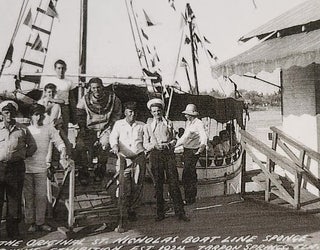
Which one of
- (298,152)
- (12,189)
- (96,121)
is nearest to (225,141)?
(298,152)

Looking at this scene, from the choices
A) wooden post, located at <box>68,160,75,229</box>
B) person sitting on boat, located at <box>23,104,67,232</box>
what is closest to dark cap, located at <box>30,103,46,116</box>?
person sitting on boat, located at <box>23,104,67,232</box>

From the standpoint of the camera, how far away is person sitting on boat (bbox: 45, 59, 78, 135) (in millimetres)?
3039

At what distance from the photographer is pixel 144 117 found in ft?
10.5

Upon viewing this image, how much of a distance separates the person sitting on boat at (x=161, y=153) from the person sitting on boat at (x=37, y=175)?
65 cm

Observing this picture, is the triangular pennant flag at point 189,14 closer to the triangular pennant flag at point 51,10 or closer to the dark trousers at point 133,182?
the triangular pennant flag at point 51,10

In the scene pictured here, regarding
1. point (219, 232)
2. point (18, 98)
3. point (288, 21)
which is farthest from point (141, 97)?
point (288, 21)

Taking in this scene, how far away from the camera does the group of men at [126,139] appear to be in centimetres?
278

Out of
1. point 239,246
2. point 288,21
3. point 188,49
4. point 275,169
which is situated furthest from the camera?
point 275,169

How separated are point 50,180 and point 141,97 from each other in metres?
0.94

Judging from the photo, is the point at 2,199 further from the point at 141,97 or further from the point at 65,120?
the point at 141,97

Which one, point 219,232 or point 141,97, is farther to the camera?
point 141,97

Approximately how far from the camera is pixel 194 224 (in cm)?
300

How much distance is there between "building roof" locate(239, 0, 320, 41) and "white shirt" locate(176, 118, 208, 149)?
804 mm

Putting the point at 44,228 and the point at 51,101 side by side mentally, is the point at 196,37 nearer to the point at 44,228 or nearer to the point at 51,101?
the point at 51,101
